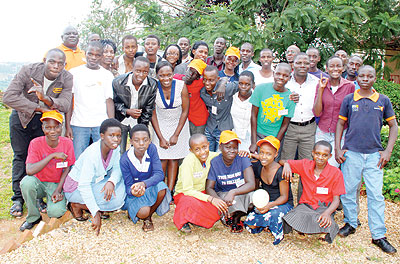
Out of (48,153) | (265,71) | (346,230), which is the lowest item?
(346,230)

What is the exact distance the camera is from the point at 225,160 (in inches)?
157

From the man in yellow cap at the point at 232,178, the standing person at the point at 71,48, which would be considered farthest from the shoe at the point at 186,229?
the standing person at the point at 71,48

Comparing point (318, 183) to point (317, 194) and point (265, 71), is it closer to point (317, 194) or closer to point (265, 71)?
point (317, 194)

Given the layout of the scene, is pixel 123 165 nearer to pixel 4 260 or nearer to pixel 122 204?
pixel 122 204

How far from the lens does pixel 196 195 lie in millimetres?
3822

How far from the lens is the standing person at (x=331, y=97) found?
4.16 metres

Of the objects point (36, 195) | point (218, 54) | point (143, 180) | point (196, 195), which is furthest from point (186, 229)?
point (218, 54)

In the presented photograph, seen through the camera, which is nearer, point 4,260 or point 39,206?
point 4,260

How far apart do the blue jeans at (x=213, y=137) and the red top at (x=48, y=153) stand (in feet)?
5.77

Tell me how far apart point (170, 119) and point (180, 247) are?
1.74 metres

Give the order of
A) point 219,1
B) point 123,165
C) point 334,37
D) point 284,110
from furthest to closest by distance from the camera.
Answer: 1. point 219,1
2. point 334,37
3. point 284,110
4. point 123,165

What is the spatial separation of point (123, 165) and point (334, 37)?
5.19 metres

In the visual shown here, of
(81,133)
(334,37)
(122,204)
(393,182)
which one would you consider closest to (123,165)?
(122,204)

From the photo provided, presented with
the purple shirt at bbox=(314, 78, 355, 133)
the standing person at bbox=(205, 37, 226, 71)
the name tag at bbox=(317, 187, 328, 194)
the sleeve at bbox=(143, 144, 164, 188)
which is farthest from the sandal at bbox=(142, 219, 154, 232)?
the standing person at bbox=(205, 37, 226, 71)
